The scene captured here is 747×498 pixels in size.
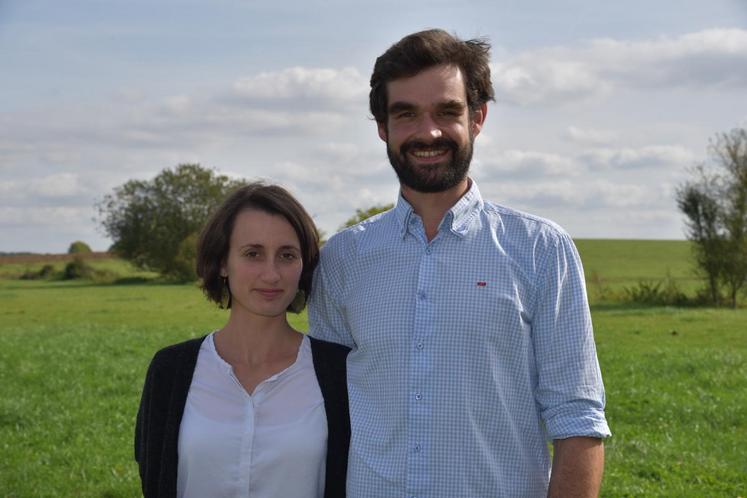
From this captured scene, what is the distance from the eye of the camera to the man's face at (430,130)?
385 cm

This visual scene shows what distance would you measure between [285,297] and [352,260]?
34 centimetres

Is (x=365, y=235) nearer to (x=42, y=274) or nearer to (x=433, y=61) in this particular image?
(x=433, y=61)

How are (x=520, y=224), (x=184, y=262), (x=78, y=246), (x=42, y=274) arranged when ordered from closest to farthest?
(x=520, y=224)
(x=184, y=262)
(x=42, y=274)
(x=78, y=246)

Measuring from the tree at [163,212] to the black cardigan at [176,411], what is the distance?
67.1 m

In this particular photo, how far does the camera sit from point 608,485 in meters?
8.66

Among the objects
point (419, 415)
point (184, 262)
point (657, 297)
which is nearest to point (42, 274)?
point (184, 262)

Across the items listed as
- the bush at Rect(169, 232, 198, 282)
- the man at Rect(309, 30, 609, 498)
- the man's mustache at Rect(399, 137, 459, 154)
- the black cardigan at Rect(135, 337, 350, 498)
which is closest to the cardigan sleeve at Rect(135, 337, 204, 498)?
the black cardigan at Rect(135, 337, 350, 498)

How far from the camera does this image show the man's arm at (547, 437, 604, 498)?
359 cm

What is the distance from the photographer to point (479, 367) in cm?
367

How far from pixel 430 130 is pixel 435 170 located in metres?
0.16

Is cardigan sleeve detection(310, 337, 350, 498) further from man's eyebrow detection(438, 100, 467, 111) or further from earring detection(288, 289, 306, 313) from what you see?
man's eyebrow detection(438, 100, 467, 111)

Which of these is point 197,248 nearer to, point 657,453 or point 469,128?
point 469,128

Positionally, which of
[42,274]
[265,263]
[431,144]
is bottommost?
[42,274]

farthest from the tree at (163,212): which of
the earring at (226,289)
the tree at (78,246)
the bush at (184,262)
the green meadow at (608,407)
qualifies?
the earring at (226,289)
